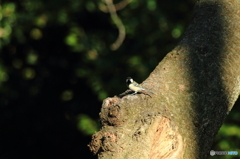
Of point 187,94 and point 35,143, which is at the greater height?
point 35,143

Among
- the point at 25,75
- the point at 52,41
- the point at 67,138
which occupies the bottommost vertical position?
the point at 67,138

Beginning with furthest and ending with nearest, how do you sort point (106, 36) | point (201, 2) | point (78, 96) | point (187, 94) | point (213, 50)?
1. point (78, 96)
2. point (106, 36)
3. point (201, 2)
4. point (213, 50)
5. point (187, 94)

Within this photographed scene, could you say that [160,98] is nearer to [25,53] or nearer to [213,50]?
[213,50]

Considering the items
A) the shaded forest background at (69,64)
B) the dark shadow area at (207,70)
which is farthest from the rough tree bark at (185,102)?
the shaded forest background at (69,64)

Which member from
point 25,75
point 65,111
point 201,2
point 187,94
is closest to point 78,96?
point 65,111

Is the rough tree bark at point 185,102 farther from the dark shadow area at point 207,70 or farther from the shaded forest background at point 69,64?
the shaded forest background at point 69,64

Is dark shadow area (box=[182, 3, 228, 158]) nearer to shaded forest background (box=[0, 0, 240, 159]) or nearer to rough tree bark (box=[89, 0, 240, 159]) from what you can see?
rough tree bark (box=[89, 0, 240, 159])

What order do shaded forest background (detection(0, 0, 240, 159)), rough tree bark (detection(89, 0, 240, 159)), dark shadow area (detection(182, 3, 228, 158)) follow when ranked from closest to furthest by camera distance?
1. rough tree bark (detection(89, 0, 240, 159))
2. dark shadow area (detection(182, 3, 228, 158))
3. shaded forest background (detection(0, 0, 240, 159))

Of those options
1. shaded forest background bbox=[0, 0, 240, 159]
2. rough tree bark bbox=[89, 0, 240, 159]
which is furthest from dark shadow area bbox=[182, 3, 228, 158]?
shaded forest background bbox=[0, 0, 240, 159]
